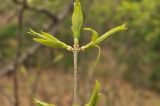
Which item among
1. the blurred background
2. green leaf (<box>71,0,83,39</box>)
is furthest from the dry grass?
green leaf (<box>71,0,83,39</box>)

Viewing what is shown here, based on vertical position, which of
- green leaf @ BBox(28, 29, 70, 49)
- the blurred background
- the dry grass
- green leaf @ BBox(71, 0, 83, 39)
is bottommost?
green leaf @ BBox(28, 29, 70, 49)

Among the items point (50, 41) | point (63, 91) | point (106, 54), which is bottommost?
point (50, 41)

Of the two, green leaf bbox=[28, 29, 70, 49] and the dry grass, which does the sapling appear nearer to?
green leaf bbox=[28, 29, 70, 49]

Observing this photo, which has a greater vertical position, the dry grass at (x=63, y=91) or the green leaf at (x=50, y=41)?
the dry grass at (x=63, y=91)

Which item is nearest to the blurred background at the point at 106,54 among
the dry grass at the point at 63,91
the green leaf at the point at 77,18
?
the dry grass at the point at 63,91

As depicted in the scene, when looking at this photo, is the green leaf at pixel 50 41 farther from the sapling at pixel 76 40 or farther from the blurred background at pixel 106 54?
the blurred background at pixel 106 54

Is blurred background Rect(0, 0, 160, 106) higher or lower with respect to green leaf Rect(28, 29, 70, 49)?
higher

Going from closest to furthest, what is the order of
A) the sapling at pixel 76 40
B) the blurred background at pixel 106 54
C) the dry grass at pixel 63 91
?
the sapling at pixel 76 40 → the dry grass at pixel 63 91 → the blurred background at pixel 106 54

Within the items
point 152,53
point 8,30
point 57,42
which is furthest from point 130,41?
point 57,42

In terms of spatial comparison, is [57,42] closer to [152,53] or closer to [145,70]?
[152,53]

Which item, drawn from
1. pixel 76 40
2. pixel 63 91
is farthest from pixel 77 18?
pixel 63 91

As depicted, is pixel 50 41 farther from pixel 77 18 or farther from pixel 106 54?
pixel 106 54
